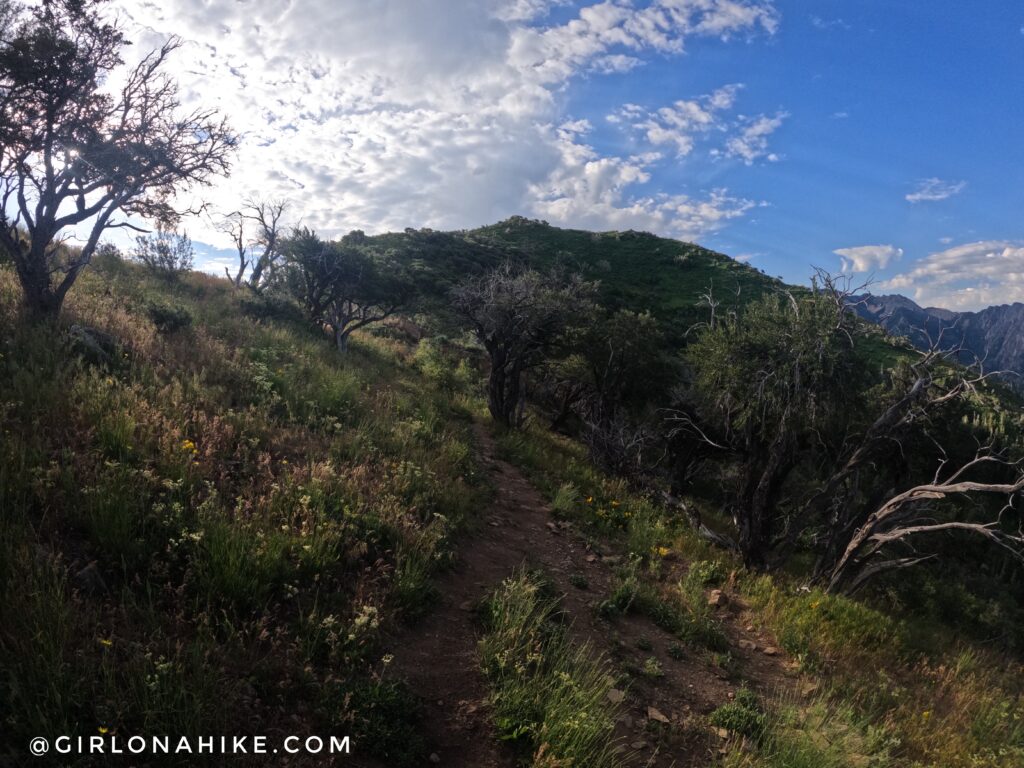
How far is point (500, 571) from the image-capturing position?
6258 mm

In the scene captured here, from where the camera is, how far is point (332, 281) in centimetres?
2123

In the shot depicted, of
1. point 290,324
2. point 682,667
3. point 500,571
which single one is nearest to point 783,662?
point 682,667

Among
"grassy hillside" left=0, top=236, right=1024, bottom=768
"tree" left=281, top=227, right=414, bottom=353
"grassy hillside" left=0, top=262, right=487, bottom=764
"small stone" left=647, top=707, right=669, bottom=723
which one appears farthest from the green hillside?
"small stone" left=647, top=707, right=669, bottom=723

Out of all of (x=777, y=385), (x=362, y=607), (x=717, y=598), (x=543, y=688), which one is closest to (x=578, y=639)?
(x=543, y=688)

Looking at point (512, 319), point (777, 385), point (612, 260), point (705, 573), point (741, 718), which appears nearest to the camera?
point (741, 718)

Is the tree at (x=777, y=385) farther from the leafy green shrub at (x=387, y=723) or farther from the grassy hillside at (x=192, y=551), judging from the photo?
the leafy green shrub at (x=387, y=723)

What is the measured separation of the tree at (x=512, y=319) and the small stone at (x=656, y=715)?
11856mm

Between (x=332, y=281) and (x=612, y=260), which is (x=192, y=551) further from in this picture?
(x=612, y=260)

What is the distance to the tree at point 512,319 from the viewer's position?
612 inches

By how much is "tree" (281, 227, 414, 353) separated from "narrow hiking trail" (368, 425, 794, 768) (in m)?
15.2

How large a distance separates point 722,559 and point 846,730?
16.5ft

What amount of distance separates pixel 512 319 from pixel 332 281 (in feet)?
30.9

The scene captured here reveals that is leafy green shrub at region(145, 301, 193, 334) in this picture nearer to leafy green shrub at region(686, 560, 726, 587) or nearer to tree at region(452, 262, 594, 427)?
tree at region(452, 262, 594, 427)

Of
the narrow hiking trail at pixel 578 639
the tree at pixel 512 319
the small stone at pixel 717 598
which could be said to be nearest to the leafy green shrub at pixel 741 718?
the narrow hiking trail at pixel 578 639
